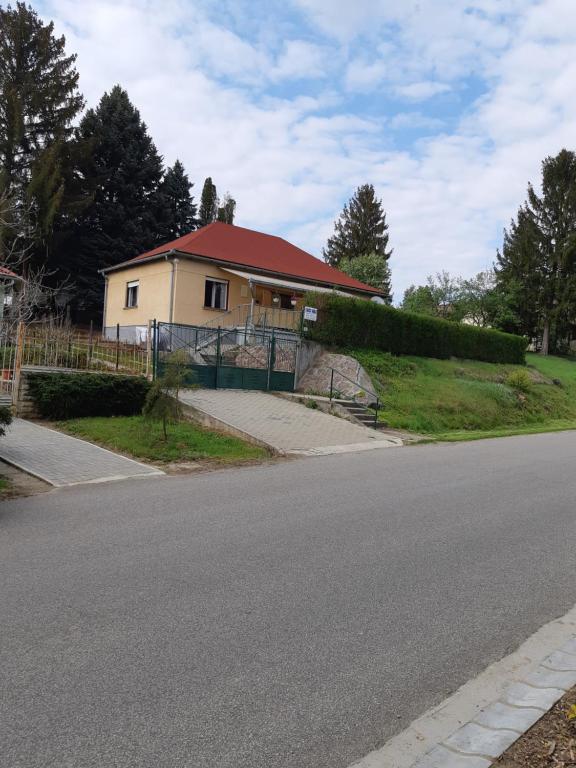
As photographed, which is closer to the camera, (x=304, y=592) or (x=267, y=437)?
(x=304, y=592)

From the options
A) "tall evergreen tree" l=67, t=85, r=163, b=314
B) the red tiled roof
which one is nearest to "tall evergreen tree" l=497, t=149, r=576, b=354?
the red tiled roof

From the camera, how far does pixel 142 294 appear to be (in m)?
28.7

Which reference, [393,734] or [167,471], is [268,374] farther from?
[393,734]

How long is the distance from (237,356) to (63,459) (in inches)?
415

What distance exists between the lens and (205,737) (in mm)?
2840

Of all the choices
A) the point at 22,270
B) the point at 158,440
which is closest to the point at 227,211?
the point at 22,270

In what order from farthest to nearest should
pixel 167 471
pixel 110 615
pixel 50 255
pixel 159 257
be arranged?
pixel 50 255 → pixel 159 257 → pixel 167 471 → pixel 110 615

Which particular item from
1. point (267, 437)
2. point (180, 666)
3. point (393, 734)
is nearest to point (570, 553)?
point (393, 734)

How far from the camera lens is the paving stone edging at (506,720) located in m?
2.73

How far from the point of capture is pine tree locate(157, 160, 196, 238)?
42.7 metres

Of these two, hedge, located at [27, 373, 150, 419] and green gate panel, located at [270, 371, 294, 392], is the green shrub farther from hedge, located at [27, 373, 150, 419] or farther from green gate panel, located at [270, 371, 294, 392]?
hedge, located at [27, 373, 150, 419]

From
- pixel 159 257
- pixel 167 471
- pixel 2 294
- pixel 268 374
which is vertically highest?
pixel 159 257

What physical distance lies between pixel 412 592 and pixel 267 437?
356 inches

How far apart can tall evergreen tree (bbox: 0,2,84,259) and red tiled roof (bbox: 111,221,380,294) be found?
25.9ft
